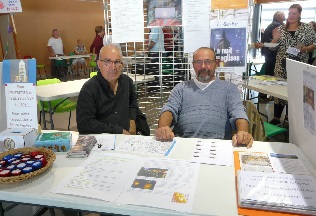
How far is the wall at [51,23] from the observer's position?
912 centimetres

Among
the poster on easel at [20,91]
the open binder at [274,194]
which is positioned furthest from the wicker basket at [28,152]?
the open binder at [274,194]

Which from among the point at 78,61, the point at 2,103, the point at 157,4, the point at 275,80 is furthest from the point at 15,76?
the point at 78,61

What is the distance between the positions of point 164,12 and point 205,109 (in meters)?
0.92

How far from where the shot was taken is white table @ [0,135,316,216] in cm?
102

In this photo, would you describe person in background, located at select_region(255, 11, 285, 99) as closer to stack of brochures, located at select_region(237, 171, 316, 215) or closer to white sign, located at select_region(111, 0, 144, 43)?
white sign, located at select_region(111, 0, 144, 43)

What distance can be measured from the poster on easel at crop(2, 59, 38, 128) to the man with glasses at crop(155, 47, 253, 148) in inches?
36.2

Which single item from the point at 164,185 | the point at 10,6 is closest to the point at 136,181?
the point at 164,185

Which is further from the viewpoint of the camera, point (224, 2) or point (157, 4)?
point (157, 4)

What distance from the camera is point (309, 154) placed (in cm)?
137

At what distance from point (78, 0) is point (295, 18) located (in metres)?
8.73

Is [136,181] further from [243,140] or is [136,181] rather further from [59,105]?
[59,105]

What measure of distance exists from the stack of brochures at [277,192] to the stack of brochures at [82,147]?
77cm

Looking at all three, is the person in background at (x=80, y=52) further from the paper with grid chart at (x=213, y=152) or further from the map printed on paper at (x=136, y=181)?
the map printed on paper at (x=136, y=181)

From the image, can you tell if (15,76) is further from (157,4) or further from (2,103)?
(157,4)
